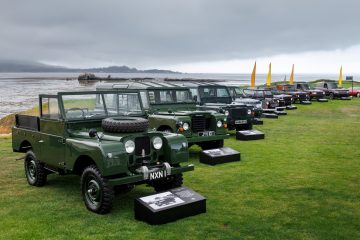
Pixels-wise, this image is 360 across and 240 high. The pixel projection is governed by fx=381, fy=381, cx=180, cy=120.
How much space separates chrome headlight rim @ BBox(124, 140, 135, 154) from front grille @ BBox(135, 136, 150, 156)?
5.6 inches

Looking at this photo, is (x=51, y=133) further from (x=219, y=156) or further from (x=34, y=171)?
(x=219, y=156)

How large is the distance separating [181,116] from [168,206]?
16.2ft

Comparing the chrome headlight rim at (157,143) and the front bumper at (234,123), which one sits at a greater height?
the chrome headlight rim at (157,143)

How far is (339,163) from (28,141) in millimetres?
7494

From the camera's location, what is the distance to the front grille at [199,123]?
1060cm

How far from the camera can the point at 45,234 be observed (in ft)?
17.7

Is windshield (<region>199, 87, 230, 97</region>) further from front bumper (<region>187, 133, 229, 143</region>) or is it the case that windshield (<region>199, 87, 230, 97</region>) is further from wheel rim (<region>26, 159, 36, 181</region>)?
wheel rim (<region>26, 159, 36, 181</region>)

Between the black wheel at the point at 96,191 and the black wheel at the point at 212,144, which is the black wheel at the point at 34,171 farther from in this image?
the black wheel at the point at 212,144

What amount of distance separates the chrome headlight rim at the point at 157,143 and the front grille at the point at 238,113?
7.98m

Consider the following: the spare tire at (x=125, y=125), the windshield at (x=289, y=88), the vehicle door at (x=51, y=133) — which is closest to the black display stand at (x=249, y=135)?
the spare tire at (x=125, y=125)

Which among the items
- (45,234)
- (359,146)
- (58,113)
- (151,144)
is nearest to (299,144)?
(359,146)

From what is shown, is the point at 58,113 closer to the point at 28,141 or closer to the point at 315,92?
→ the point at 28,141

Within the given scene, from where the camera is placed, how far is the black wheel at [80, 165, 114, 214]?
19.3ft

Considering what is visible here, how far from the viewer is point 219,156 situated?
956cm
